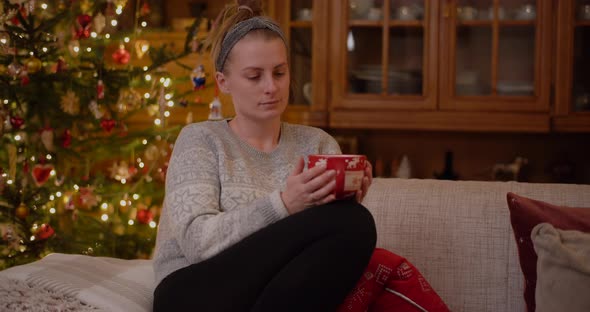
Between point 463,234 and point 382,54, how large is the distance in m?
1.55

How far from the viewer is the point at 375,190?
1708 mm

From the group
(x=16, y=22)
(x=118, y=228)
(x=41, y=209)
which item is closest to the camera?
(x=16, y=22)

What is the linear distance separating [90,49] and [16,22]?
0.34m

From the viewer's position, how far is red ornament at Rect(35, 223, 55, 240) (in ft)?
8.22

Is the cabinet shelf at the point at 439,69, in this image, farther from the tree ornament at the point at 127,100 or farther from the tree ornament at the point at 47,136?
the tree ornament at the point at 47,136

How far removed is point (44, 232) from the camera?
2.51 metres

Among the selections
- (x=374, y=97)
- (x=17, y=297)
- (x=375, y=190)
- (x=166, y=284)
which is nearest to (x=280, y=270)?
(x=166, y=284)

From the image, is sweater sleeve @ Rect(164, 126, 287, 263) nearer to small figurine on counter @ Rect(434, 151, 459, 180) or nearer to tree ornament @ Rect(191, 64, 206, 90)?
tree ornament @ Rect(191, 64, 206, 90)

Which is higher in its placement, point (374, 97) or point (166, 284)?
point (374, 97)

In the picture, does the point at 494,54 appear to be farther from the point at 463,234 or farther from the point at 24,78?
the point at 24,78

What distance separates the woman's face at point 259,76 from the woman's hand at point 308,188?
0.96 ft

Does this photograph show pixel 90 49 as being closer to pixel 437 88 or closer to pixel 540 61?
pixel 437 88

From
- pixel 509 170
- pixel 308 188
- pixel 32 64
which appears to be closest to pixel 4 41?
pixel 32 64

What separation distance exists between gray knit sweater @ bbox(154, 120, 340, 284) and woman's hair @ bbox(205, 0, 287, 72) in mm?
149
